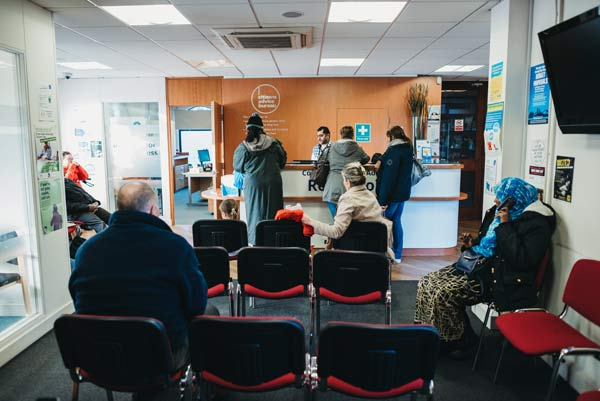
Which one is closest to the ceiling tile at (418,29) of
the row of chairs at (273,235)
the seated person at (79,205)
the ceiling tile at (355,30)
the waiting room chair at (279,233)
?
the ceiling tile at (355,30)

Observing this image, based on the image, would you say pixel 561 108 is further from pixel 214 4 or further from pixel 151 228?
pixel 214 4

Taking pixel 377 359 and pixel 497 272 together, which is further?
pixel 497 272

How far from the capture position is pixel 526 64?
357cm

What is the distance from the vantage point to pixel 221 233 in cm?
370

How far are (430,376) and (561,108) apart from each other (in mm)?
1910

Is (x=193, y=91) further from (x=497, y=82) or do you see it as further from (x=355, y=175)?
(x=497, y=82)

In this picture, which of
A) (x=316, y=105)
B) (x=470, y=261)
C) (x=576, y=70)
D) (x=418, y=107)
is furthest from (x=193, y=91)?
(x=576, y=70)

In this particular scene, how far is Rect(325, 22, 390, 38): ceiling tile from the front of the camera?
453 centimetres

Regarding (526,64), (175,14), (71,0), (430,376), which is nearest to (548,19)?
(526,64)

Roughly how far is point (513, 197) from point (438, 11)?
1.95 m

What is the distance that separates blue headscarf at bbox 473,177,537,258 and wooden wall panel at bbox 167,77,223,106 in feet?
20.0

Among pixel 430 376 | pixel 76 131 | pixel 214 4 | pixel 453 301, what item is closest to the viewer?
pixel 430 376

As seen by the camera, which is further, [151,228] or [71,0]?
[71,0]

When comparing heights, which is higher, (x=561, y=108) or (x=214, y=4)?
(x=214, y=4)
